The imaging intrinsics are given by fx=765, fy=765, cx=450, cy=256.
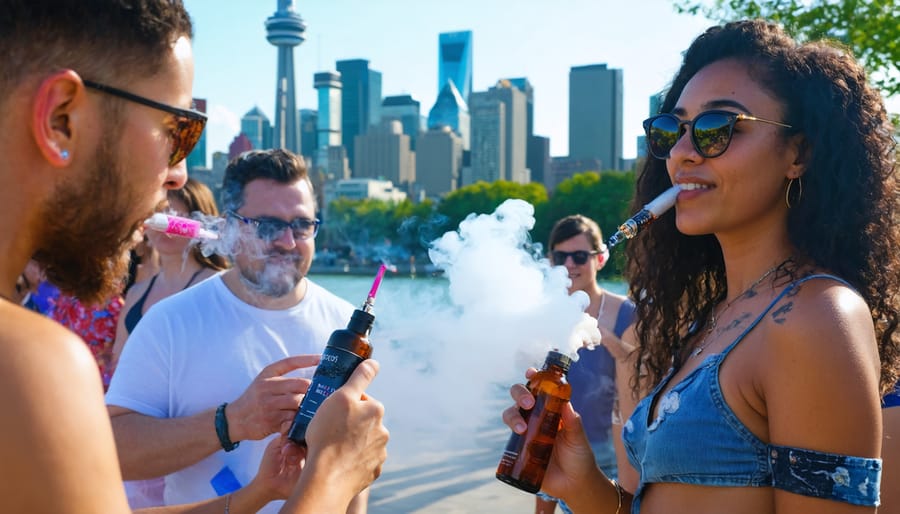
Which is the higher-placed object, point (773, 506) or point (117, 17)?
point (117, 17)

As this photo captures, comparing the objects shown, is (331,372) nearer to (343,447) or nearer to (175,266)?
(343,447)

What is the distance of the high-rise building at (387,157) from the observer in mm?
157000

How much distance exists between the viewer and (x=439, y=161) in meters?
139

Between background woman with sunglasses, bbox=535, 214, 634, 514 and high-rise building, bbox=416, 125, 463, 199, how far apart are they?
12360 centimetres

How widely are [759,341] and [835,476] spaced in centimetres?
37

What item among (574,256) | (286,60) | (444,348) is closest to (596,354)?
(574,256)

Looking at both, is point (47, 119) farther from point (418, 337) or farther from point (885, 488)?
point (885, 488)

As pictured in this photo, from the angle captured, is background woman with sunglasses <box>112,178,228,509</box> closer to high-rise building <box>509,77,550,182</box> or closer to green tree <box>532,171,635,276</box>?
green tree <box>532,171,635,276</box>

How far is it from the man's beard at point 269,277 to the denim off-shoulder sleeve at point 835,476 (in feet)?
7.43

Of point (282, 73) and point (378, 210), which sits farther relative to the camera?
point (282, 73)

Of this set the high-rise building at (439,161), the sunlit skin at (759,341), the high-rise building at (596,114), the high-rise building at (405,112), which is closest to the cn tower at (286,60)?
the high-rise building at (439,161)

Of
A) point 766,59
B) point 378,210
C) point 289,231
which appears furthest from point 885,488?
point 378,210

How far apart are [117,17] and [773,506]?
1.88 m

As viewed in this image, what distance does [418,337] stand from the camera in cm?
328
